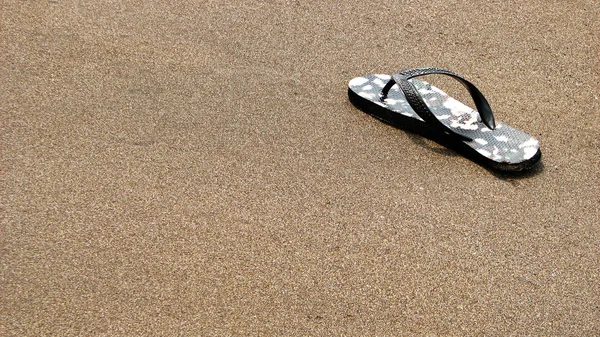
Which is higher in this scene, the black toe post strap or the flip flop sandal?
the black toe post strap

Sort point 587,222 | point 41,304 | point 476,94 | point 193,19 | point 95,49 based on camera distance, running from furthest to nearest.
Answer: point 193,19 → point 95,49 → point 476,94 → point 587,222 → point 41,304

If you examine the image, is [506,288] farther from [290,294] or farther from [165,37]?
[165,37]

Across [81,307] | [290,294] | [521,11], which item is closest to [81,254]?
[81,307]

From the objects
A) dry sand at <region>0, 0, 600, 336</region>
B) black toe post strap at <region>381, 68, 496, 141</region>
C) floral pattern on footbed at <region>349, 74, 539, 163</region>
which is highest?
black toe post strap at <region>381, 68, 496, 141</region>

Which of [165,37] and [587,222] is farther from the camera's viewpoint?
[165,37]

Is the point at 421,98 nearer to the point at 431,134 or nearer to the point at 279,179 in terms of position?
the point at 431,134

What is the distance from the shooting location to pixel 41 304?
144cm

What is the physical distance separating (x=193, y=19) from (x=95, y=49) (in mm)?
314

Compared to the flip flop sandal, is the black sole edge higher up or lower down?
lower down

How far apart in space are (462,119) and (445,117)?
44 mm

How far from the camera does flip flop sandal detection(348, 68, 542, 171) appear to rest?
1.88 m

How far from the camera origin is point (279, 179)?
70.3 inches

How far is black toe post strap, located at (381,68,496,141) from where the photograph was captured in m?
1.90

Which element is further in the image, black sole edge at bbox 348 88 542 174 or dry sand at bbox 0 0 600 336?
black sole edge at bbox 348 88 542 174
